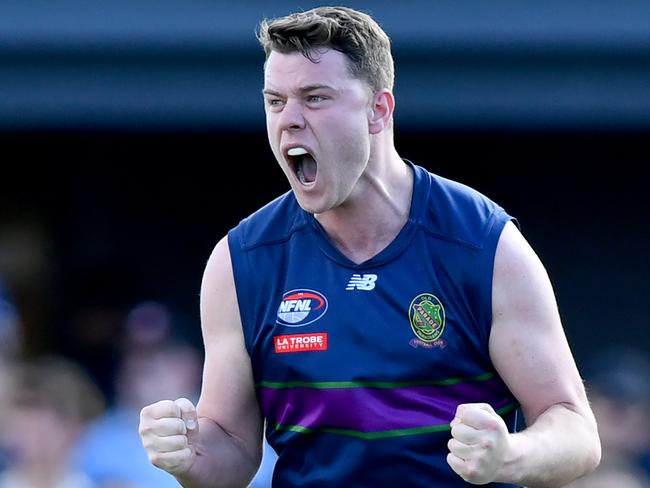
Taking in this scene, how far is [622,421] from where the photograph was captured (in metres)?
7.29

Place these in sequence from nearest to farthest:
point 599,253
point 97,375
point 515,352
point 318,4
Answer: point 515,352
point 318,4
point 97,375
point 599,253

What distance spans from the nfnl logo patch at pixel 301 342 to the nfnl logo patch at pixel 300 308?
0.04 m

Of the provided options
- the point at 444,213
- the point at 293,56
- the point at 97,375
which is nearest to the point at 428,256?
the point at 444,213

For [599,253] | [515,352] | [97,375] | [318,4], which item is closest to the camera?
[515,352]

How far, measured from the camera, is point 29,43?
769 centimetres

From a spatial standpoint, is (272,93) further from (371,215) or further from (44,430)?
(44,430)

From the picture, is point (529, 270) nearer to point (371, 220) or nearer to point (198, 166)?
point (371, 220)

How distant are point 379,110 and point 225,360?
84 cm

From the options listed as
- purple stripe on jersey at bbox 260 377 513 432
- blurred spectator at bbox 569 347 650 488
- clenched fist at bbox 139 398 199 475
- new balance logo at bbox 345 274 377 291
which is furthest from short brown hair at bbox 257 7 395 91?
blurred spectator at bbox 569 347 650 488

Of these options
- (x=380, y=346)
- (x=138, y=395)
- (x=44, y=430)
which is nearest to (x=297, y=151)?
(x=380, y=346)

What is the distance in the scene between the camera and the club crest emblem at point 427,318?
3779mm

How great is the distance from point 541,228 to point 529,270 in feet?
18.5

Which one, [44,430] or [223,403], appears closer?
[223,403]

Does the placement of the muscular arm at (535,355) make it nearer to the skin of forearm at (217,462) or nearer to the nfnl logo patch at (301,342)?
the nfnl logo patch at (301,342)
